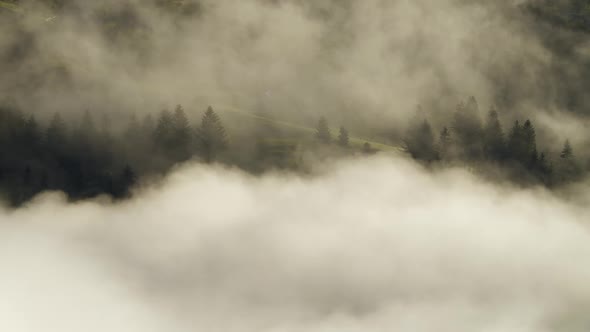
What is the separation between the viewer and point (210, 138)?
559 feet

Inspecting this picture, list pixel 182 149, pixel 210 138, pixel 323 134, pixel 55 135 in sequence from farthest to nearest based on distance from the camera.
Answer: pixel 323 134
pixel 55 135
pixel 210 138
pixel 182 149

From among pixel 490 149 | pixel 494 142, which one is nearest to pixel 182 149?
pixel 490 149

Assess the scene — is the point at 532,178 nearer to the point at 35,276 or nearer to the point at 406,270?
the point at 406,270

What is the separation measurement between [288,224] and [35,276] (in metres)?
71.1

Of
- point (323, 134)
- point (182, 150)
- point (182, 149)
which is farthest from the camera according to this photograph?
point (323, 134)

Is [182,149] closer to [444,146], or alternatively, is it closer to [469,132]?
[444,146]

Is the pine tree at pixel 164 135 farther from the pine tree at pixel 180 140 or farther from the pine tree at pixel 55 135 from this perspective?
the pine tree at pixel 55 135

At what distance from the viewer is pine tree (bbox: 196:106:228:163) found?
557ft

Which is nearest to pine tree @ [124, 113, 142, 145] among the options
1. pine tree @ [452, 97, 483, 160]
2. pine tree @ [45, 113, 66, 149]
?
pine tree @ [45, 113, 66, 149]

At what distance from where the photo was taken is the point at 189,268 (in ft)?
543

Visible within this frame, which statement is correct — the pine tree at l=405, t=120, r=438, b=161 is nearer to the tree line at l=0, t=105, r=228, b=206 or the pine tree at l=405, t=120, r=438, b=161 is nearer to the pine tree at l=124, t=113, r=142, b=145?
the tree line at l=0, t=105, r=228, b=206

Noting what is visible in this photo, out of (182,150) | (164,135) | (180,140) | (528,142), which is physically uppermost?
(528,142)

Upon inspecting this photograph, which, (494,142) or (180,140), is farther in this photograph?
(494,142)

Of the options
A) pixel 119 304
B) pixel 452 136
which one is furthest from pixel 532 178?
pixel 119 304
